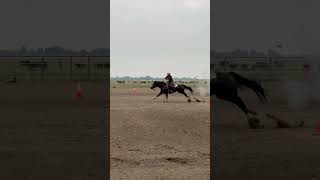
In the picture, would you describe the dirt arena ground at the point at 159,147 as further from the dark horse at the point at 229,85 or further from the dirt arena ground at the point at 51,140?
the dark horse at the point at 229,85

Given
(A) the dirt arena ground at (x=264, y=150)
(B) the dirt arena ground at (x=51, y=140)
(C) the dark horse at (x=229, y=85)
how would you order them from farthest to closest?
(C) the dark horse at (x=229, y=85) → (B) the dirt arena ground at (x=51, y=140) → (A) the dirt arena ground at (x=264, y=150)

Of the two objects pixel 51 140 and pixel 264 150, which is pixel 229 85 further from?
pixel 51 140

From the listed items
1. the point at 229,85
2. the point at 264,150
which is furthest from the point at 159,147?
the point at 229,85

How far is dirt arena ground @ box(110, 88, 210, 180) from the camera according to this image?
8445mm

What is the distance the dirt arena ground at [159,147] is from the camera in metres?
8.45

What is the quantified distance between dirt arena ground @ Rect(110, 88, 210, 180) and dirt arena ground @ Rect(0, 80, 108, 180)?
1.28ft

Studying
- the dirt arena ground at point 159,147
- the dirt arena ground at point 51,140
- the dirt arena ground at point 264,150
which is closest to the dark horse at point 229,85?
the dirt arena ground at point 264,150

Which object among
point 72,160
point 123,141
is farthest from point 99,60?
point 72,160

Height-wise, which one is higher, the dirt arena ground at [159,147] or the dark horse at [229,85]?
the dark horse at [229,85]

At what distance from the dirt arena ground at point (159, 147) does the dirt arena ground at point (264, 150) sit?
1.13 feet

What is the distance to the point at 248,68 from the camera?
34.8m

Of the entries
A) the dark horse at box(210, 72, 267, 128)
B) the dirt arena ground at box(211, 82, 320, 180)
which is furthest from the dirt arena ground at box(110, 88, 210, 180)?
the dark horse at box(210, 72, 267, 128)

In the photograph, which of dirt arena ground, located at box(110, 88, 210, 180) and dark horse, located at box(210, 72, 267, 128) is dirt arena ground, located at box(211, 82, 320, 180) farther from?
dark horse, located at box(210, 72, 267, 128)

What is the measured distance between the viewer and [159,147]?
11.1 meters
